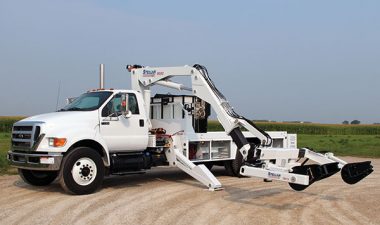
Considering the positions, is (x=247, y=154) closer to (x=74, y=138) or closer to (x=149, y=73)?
(x=74, y=138)

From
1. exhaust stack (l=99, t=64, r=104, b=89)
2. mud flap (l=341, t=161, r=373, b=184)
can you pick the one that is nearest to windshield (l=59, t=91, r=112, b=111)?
exhaust stack (l=99, t=64, r=104, b=89)

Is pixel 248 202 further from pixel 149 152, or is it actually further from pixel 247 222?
pixel 149 152

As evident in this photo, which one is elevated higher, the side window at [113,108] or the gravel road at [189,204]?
the side window at [113,108]

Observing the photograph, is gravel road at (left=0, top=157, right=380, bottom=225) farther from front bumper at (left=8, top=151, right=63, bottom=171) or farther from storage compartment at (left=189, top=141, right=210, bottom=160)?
storage compartment at (left=189, top=141, right=210, bottom=160)

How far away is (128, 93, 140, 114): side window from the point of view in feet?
42.8

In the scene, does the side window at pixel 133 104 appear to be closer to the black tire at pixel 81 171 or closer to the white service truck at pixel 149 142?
the white service truck at pixel 149 142

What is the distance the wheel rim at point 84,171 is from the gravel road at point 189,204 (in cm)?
40

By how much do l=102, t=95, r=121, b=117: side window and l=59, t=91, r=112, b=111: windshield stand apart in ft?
0.54

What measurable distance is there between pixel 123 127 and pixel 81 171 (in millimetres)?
1815

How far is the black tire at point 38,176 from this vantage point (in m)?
12.8

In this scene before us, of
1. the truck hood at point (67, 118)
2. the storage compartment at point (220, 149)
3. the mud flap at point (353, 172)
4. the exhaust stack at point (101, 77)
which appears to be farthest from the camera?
the storage compartment at point (220, 149)

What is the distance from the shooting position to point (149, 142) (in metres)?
13.6

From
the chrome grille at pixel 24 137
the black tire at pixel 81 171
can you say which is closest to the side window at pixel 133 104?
the black tire at pixel 81 171

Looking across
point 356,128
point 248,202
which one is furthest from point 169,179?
point 356,128
